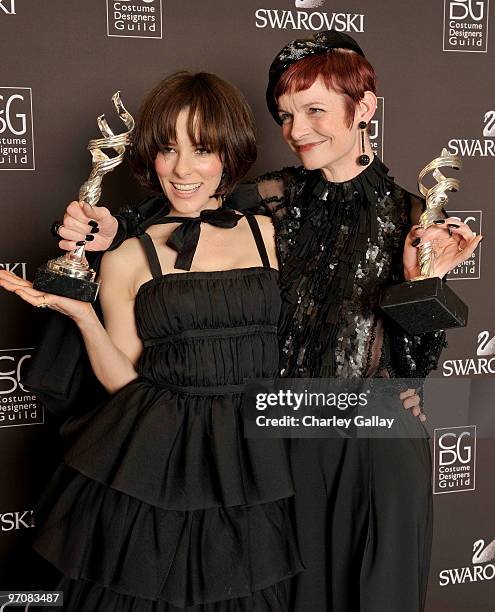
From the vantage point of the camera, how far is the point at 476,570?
9.18 feet

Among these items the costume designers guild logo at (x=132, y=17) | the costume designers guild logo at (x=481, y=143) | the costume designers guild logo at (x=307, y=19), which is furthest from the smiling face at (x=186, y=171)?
the costume designers guild logo at (x=481, y=143)

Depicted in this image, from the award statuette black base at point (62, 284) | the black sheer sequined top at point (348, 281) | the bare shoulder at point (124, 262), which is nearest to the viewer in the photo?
the award statuette black base at point (62, 284)

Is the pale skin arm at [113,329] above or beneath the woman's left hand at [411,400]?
above

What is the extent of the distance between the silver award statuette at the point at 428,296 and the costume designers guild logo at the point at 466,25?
1.14 m

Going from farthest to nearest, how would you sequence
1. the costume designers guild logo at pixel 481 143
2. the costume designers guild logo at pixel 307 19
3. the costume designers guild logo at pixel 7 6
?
1. the costume designers guild logo at pixel 481 143
2. the costume designers guild logo at pixel 307 19
3. the costume designers guild logo at pixel 7 6

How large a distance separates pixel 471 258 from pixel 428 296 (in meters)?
1.27

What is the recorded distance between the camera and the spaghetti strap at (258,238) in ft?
5.48

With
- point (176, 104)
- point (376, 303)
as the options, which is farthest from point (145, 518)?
point (176, 104)

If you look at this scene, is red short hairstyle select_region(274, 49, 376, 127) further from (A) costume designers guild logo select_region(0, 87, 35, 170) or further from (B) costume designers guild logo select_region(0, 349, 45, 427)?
(B) costume designers guild logo select_region(0, 349, 45, 427)

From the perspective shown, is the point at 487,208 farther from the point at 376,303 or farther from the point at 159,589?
the point at 159,589

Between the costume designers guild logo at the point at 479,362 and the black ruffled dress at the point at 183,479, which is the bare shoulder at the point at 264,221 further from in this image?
the costume designers guild logo at the point at 479,362

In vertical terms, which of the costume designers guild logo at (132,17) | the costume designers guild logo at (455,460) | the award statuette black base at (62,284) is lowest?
the costume designers guild logo at (455,460)

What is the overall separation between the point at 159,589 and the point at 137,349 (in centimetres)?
48

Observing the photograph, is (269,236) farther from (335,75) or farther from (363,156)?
(335,75)
